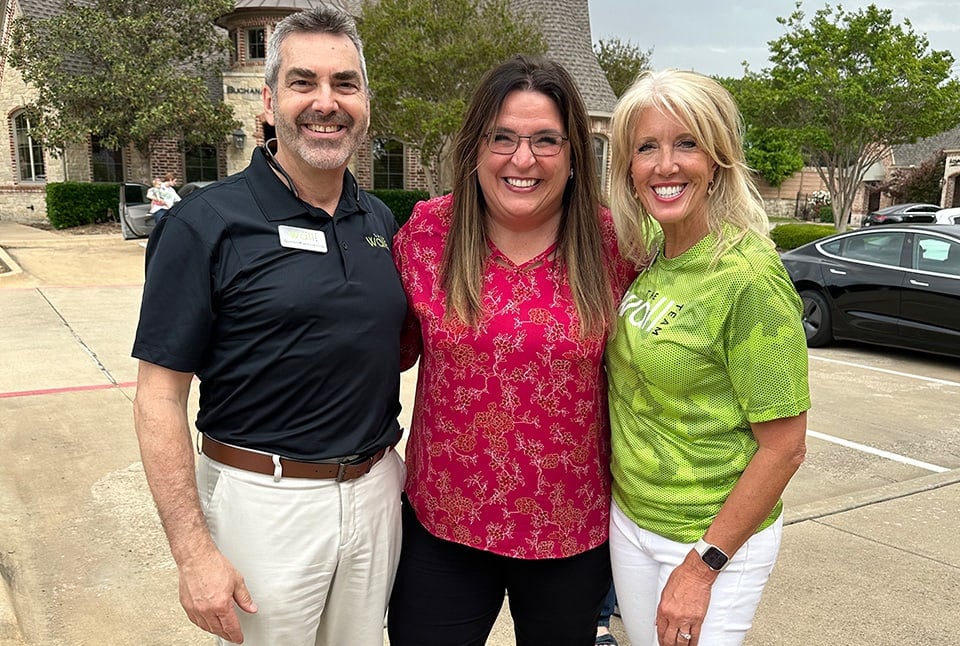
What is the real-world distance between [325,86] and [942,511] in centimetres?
442

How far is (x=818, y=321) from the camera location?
915 cm

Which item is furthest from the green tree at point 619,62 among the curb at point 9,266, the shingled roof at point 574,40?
the curb at point 9,266

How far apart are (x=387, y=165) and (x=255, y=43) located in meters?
5.74

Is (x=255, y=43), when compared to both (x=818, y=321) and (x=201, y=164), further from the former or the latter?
(x=818, y=321)

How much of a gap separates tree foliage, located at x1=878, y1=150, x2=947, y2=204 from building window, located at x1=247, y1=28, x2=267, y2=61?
1308 inches

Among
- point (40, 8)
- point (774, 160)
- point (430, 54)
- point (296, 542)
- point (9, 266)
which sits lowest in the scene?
point (9, 266)

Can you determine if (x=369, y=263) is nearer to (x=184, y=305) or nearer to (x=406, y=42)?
(x=184, y=305)

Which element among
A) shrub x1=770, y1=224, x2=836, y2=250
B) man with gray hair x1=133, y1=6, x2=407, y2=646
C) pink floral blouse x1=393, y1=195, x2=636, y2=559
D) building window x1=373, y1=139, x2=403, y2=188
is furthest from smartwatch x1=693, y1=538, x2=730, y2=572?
building window x1=373, y1=139, x2=403, y2=188

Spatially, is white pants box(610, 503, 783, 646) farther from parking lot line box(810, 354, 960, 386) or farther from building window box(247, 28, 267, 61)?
building window box(247, 28, 267, 61)

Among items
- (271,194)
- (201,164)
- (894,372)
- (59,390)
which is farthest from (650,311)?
(201,164)

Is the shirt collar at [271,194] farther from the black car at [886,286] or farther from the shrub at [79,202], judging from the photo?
the shrub at [79,202]

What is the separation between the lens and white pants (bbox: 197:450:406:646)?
1.89 metres

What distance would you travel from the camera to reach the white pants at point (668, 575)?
1852mm

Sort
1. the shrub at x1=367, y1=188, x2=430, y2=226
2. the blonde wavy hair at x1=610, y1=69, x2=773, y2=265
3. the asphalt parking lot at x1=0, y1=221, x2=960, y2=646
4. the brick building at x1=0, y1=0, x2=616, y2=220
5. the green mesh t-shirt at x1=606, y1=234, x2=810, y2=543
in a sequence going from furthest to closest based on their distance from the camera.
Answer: the shrub at x1=367, y1=188, x2=430, y2=226 → the brick building at x1=0, y1=0, x2=616, y2=220 → the asphalt parking lot at x1=0, y1=221, x2=960, y2=646 → the blonde wavy hair at x1=610, y1=69, x2=773, y2=265 → the green mesh t-shirt at x1=606, y1=234, x2=810, y2=543
